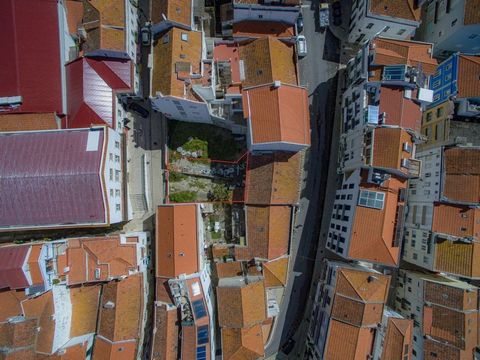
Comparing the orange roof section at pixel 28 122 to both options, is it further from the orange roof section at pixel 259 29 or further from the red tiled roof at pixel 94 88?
the orange roof section at pixel 259 29

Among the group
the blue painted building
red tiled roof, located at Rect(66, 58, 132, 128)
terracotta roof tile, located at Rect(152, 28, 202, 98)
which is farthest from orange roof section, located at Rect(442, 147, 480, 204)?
red tiled roof, located at Rect(66, 58, 132, 128)

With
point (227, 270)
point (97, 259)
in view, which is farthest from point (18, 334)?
point (227, 270)

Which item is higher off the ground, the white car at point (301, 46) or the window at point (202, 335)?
the white car at point (301, 46)

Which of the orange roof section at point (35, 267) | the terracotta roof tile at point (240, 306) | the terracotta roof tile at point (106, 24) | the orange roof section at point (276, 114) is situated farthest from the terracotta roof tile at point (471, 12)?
the orange roof section at point (35, 267)

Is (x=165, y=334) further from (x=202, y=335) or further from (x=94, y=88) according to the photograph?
(x=94, y=88)

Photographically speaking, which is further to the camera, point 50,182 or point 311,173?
point 311,173
